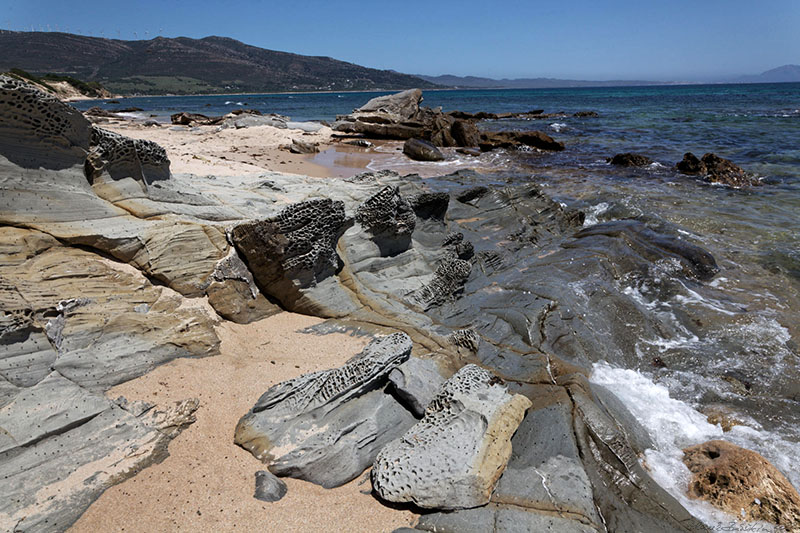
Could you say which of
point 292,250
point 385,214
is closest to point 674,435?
point 385,214

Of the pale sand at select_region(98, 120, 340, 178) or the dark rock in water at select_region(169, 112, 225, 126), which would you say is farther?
the dark rock in water at select_region(169, 112, 225, 126)

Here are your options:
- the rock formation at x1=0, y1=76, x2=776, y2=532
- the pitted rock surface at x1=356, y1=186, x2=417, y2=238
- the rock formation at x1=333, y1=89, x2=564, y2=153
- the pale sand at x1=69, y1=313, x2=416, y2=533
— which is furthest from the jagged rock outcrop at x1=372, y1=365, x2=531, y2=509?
the rock formation at x1=333, y1=89, x2=564, y2=153

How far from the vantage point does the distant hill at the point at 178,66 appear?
92.6 meters

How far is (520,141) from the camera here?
18.2 metres

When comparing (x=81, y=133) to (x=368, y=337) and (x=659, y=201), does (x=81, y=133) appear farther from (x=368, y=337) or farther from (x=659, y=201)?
(x=659, y=201)

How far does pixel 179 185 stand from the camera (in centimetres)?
521

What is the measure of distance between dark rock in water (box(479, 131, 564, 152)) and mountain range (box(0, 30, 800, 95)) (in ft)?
266

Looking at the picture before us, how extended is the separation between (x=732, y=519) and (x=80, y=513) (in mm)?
3799

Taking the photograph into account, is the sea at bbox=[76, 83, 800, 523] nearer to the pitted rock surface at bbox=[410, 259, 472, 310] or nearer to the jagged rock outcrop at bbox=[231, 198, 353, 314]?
the pitted rock surface at bbox=[410, 259, 472, 310]

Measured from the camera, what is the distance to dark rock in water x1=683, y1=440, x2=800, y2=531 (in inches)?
104

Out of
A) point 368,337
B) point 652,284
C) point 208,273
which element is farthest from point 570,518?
point 652,284

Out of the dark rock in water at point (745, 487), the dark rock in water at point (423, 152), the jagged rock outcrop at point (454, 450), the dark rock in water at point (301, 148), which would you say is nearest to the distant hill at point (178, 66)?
the dark rock in water at point (301, 148)

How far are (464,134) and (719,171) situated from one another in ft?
31.1

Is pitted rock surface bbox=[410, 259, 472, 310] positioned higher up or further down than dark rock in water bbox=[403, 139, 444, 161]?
further down
